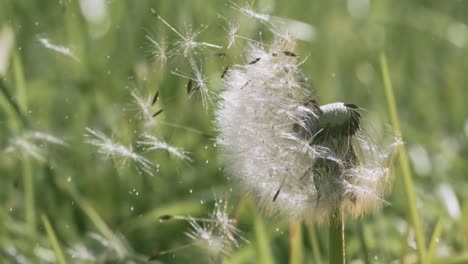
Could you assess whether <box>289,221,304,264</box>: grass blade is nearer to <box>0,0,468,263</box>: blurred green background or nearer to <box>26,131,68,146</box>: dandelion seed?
<box>0,0,468,263</box>: blurred green background

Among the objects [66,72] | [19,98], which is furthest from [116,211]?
[66,72]

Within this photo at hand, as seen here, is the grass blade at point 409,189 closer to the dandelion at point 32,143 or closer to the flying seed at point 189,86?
the flying seed at point 189,86

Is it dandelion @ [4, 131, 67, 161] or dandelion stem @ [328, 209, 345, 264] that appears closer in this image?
dandelion stem @ [328, 209, 345, 264]

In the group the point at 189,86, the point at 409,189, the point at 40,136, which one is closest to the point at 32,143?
the point at 40,136

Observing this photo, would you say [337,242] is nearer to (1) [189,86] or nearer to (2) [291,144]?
(2) [291,144]

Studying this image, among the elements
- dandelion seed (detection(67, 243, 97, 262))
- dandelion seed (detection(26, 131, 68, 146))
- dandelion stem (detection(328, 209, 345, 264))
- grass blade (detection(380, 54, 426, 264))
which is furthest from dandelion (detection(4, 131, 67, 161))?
dandelion stem (detection(328, 209, 345, 264))

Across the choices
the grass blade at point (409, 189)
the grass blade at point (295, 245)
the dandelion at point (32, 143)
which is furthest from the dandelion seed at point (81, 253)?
the grass blade at point (409, 189)
